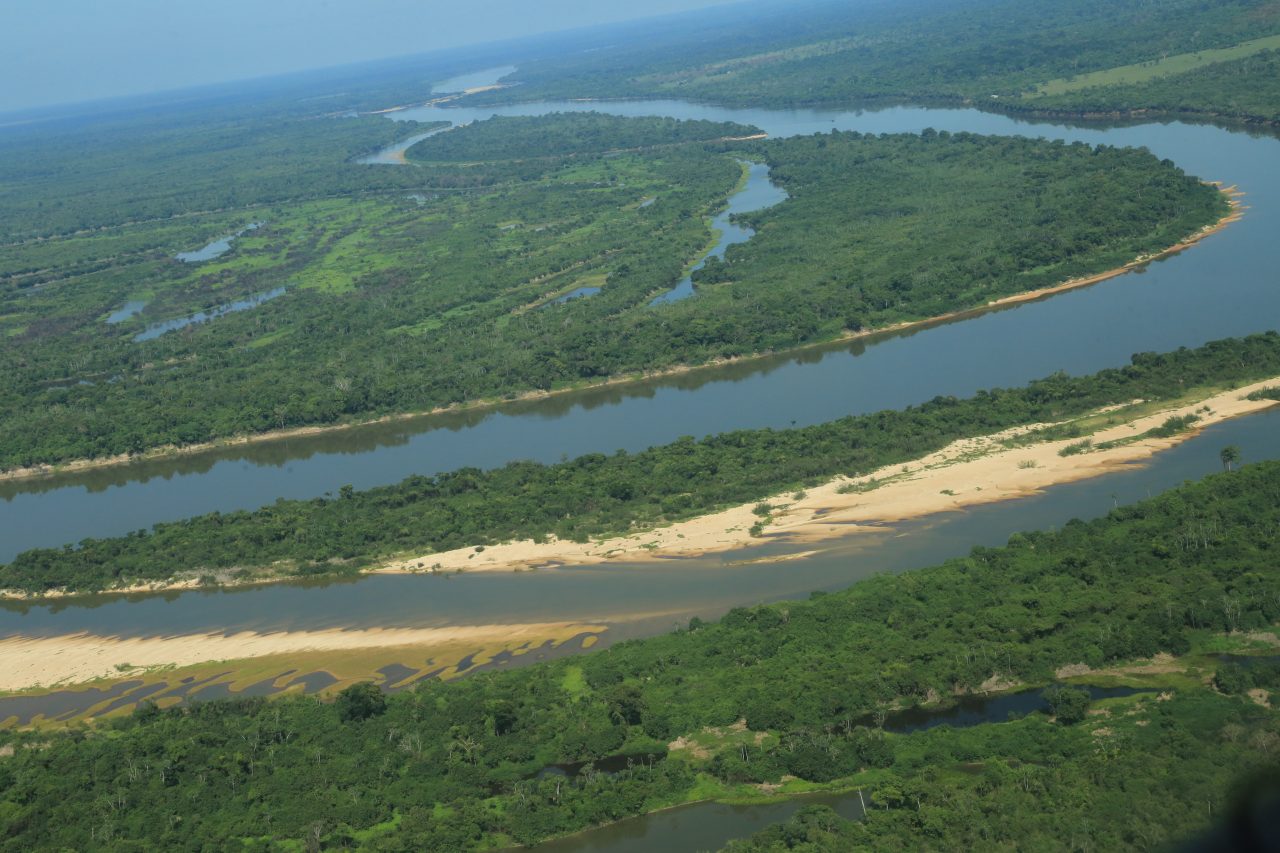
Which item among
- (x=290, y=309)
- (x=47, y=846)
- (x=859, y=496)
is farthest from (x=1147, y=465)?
(x=290, y=309)

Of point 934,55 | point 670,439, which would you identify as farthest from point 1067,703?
point 934,55

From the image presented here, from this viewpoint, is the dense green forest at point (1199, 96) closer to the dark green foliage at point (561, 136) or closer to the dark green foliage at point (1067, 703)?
the dark green foliage at point (561, 136)

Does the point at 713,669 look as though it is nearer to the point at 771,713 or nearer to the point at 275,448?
the point at 771,713

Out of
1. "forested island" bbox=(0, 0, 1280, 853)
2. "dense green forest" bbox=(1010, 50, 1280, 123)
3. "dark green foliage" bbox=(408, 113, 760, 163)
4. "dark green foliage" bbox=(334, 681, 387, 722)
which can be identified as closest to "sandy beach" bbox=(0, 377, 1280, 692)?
"forested island" bbox=(0, 0, 1280, 853)

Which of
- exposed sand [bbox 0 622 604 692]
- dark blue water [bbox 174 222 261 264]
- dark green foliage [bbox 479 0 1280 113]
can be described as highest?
dark green foliage [bbox 479 0 1280 113]

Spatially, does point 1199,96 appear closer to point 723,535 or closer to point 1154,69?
point 1154,69

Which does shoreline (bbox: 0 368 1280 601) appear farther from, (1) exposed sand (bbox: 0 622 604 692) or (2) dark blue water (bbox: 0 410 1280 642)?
(1) exposed sand (bbox: 0 622 604 692)
